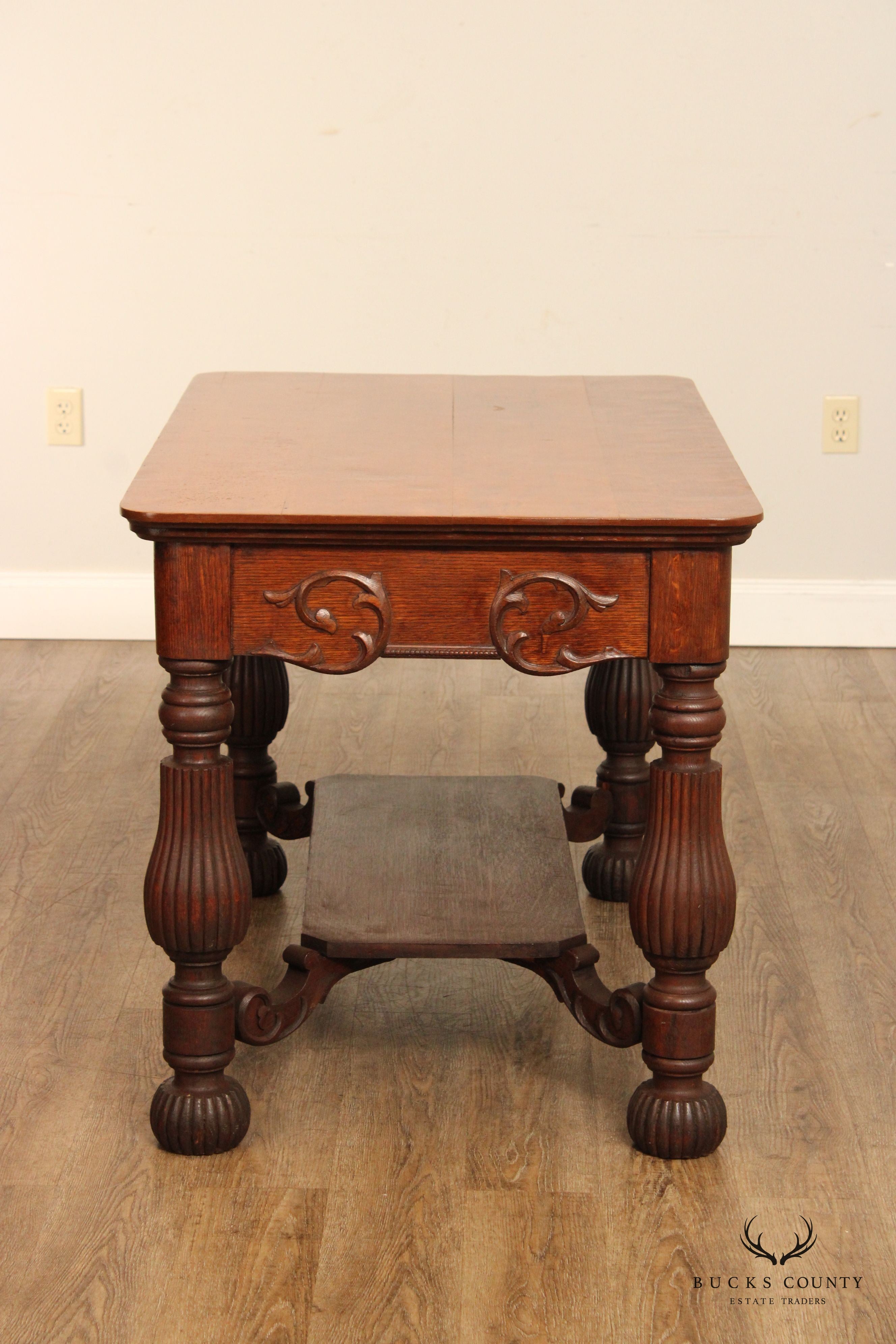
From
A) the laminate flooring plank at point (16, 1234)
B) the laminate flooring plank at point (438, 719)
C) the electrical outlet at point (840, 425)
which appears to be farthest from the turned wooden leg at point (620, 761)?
the electrical outlet at point (840, 425)

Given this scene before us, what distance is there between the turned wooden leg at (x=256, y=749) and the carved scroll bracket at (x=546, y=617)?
27.4 inches

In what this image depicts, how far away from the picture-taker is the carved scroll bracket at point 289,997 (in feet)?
5.68

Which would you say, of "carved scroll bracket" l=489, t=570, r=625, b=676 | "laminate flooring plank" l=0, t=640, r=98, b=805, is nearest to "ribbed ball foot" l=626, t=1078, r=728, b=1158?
"carved scroll bracket" l=489, t=570, r=625, b=676

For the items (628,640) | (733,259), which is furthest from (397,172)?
(628,640)

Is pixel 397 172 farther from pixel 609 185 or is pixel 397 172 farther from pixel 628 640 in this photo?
pixel 628 640

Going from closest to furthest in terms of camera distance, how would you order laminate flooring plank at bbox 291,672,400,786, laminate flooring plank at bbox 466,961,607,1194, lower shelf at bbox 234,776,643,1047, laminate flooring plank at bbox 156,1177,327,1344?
laminate flooring plank at bbox 156,1177,327,1344, laminate flooring plank at bbox 466,961,607,1194, lower shelf at bbox 234,776,643,1047, laminate flooring plank at bbox 291,672,400,786

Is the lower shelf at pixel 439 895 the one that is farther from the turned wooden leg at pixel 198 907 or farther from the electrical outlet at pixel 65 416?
the electrical outlet at pixel 65 416

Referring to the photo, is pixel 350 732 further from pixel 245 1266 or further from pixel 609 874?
pixel 245 1266

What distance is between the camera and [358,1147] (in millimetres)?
1716

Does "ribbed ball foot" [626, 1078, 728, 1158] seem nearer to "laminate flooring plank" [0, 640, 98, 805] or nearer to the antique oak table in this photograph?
the antique oak table

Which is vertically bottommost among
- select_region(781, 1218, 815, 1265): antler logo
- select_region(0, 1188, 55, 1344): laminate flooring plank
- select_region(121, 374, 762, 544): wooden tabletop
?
select_region(781, 1218, 815, 1265): antler logo

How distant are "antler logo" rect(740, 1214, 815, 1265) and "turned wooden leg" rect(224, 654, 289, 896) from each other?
912mm

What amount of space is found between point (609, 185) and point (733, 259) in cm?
29

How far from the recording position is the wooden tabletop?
5.06 ft
